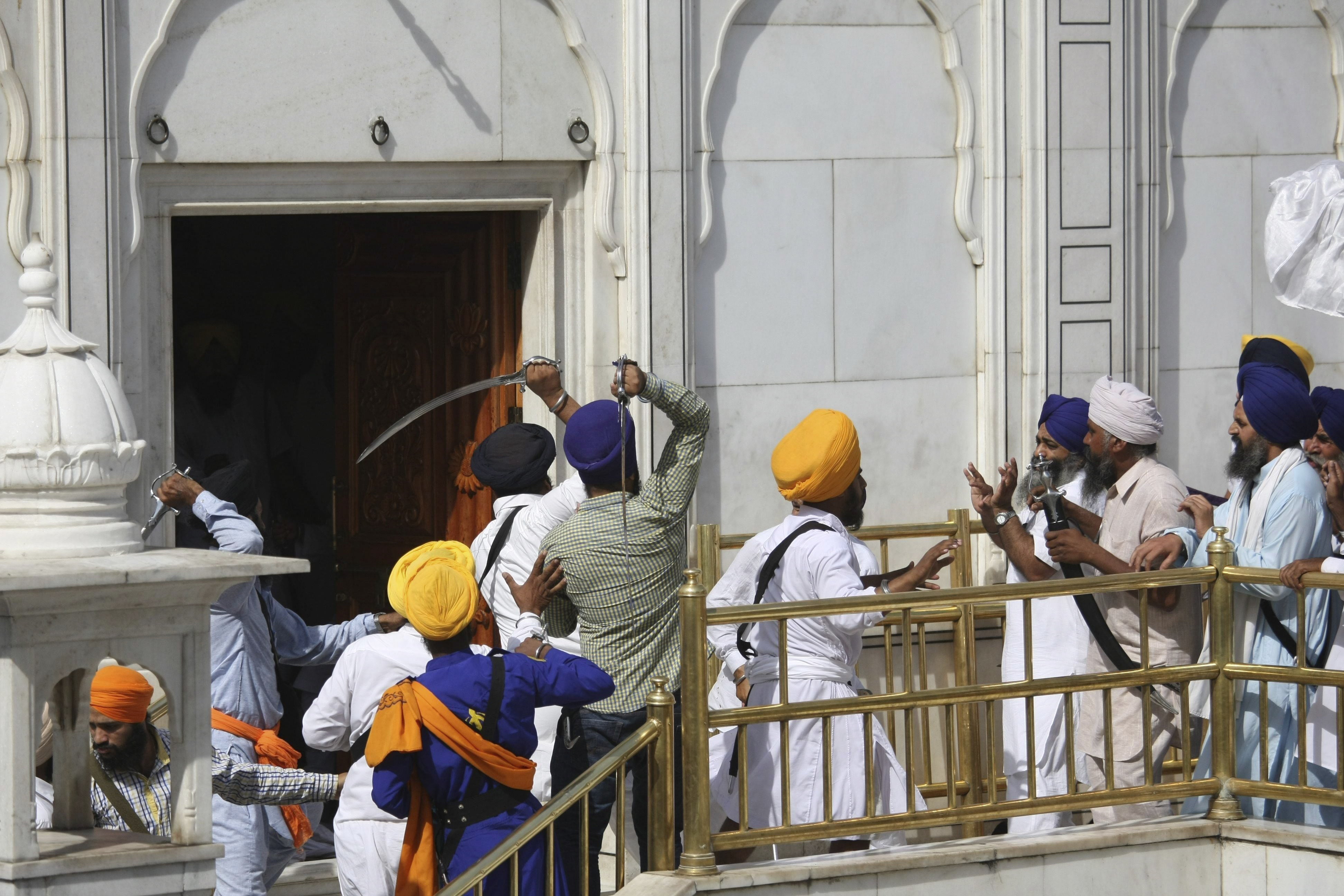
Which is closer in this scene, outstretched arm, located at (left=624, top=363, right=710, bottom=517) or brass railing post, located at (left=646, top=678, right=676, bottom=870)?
brass railing post, located at (left=646, top=678, right=676, bottom=870)

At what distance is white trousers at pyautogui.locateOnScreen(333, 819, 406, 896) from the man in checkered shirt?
63 centimetres

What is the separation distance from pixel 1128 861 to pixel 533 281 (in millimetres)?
3361

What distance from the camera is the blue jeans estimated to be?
566 cm

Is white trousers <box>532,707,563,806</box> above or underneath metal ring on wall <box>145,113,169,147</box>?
underneath

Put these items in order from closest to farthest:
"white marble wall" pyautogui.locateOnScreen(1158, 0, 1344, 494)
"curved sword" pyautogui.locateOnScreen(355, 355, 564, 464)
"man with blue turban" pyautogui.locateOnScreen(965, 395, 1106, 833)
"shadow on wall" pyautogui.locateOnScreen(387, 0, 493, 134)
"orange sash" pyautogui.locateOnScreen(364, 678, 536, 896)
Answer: "orange sash" pyautogui.locateOnScreen(364, 678, 536, 896), "man with blue turban" pyautogui.locateOnScreen(965, 395, 1106, 833), "curved sword" pyautogui.locateOnScreen(355, 355, 564, 464), "shadow on wall" pyautogui.locateOnScreen(387, 0, 493, 134), "white marble wall" pyautogui.locateOnScreen(1158, 0, 1344, 494)

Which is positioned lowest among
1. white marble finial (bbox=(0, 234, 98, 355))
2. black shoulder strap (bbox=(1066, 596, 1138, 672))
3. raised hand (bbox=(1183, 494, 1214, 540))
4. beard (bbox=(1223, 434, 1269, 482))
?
black shoulder strap (bbox=(1066, 596, 1138, 672))

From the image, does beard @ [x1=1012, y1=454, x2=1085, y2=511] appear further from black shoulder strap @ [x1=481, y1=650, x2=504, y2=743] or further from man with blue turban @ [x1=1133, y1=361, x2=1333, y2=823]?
black shoulder strap @ [x1=481, y1=650, x2=504, y2=743]

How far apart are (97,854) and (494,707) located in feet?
3.49

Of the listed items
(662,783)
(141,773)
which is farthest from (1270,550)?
(141,773)

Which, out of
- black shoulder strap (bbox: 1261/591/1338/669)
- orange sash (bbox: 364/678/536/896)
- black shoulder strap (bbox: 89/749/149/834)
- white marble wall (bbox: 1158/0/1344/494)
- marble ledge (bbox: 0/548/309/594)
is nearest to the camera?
marble ledge (bbox: 0/548/309/594)

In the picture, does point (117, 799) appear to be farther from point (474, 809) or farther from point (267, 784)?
point (474, 809)

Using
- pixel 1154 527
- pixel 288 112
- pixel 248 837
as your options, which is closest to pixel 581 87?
pixel 288 112

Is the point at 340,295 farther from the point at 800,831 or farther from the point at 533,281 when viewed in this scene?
the point at 800,831

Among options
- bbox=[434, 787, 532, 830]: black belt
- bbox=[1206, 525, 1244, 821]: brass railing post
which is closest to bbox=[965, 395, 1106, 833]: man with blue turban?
bbox=[1206, 525, 1244, 821]: brass railing post
